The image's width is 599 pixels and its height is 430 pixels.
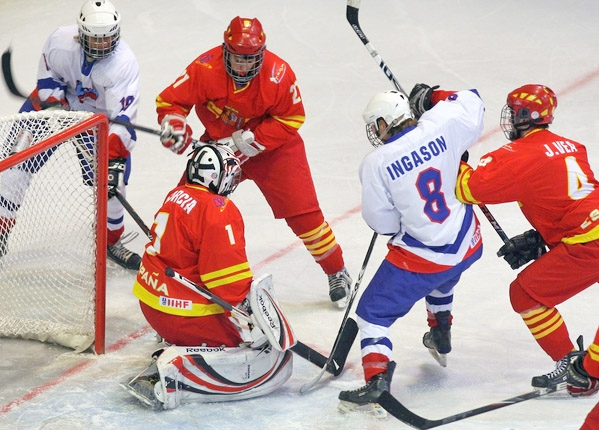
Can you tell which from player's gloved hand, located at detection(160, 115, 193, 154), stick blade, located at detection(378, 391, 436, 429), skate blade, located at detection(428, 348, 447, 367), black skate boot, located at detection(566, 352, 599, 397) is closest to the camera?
black skate boot, located at detection(566, 352, 599, 397)

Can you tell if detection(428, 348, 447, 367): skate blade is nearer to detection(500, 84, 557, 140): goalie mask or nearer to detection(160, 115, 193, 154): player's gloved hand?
detection(500, 84, 557, 140): goalie mask

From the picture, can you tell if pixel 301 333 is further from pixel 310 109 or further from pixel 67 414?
pixel 310 109

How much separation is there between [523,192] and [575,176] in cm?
19

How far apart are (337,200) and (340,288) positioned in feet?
3.49

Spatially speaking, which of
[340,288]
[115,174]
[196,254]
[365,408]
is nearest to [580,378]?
[365,408]

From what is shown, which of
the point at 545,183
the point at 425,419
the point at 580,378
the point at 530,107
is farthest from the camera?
the point at 530,107

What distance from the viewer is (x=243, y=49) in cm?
446

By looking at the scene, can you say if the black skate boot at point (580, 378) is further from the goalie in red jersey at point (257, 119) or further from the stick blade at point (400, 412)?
the goalie in red jersey at point (257, 119)

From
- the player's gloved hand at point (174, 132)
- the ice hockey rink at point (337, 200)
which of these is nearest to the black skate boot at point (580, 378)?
the ice hockey rink at point (337, 200)

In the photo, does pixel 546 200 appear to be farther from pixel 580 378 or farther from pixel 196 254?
pixel 196 254

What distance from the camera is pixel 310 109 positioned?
6.91 m

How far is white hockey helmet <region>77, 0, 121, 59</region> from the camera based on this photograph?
190 inches

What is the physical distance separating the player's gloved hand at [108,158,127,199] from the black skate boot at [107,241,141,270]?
392 millimetres

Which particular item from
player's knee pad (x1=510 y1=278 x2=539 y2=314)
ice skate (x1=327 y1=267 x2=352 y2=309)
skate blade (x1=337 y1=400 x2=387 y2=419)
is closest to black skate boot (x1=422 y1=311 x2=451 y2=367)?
player's knee pad (x1=510 y1=278 x2=539 y2=314)
